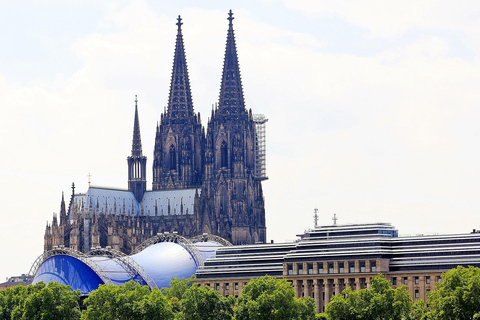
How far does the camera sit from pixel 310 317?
14400 cm

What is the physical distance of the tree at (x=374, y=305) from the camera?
138m

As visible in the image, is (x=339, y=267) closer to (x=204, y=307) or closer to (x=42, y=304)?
(x=204, y=307)

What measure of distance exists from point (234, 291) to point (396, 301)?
1966 inches

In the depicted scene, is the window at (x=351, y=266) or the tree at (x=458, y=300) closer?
the tree at (x=458, y=300)

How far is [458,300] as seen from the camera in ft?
423

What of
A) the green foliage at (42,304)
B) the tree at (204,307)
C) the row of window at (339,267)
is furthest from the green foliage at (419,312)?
the green foliage at (42,304)

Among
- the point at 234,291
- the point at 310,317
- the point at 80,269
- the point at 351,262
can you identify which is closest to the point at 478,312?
the point at 310,317

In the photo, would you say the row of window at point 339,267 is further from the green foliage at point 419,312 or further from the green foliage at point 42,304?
the green foliage at point 42,304

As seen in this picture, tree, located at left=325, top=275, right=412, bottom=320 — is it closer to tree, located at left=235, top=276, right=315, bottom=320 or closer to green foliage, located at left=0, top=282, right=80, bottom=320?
tree, located at left=235, top=276, right=315, bottom=320

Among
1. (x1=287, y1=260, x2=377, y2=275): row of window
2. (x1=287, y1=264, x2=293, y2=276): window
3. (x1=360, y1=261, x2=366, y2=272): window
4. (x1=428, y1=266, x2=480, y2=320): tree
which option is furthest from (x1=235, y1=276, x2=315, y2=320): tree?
(x1=287, y1=264, x2=293, y2=276): window

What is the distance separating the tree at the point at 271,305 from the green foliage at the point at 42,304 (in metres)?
22.0

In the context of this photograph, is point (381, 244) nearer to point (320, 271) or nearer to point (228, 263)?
point (320, 271)

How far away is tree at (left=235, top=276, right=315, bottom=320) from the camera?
14075cm

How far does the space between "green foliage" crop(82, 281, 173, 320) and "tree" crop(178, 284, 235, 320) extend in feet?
7.16
